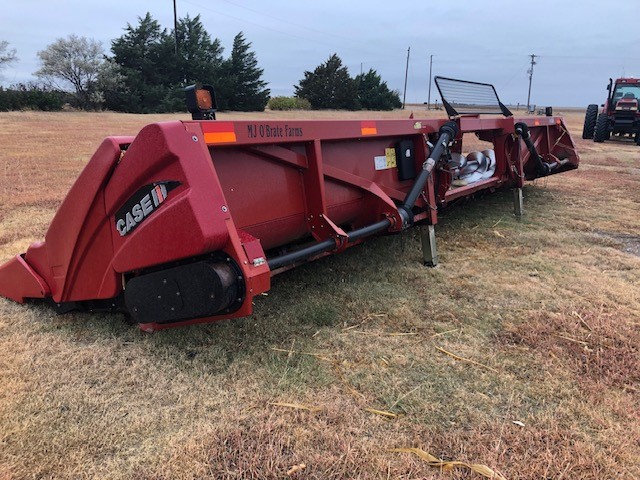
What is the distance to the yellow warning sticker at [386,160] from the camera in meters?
3.74

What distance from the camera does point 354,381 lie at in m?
2.35

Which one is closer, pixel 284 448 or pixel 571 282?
pixel 284 448

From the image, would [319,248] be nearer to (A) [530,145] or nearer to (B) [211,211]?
(B) [211,211]

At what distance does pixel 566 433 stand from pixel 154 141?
2.06m

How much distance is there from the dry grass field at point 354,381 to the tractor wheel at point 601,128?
48.9 feet

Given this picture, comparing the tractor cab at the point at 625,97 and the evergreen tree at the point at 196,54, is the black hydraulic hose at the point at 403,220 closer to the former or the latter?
the tractor cab at the point at 625,97

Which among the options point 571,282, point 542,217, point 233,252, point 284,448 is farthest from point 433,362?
point 542,217

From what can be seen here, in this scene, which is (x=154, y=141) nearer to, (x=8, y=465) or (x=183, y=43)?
(x=8, y=465)

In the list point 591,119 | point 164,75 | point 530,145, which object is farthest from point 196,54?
point 530,145

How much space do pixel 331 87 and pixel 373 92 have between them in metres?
4.20

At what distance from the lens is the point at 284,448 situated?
1902 mm

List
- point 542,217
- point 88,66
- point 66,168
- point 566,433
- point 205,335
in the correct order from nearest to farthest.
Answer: point 566,433
point 205,335
point 542,217
point 66,168
point 88,66

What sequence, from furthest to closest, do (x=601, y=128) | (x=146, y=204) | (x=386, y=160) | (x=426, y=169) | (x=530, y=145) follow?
1. (x=601, y=128)
2. (x=530, y=145)
3. (x=386, y=160)
4. (x=426, y=169)
5. (x=146, y=204)

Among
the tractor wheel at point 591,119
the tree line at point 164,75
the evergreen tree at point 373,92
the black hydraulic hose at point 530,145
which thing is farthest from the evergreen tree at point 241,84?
the black hydraulic hose at point 530,145
